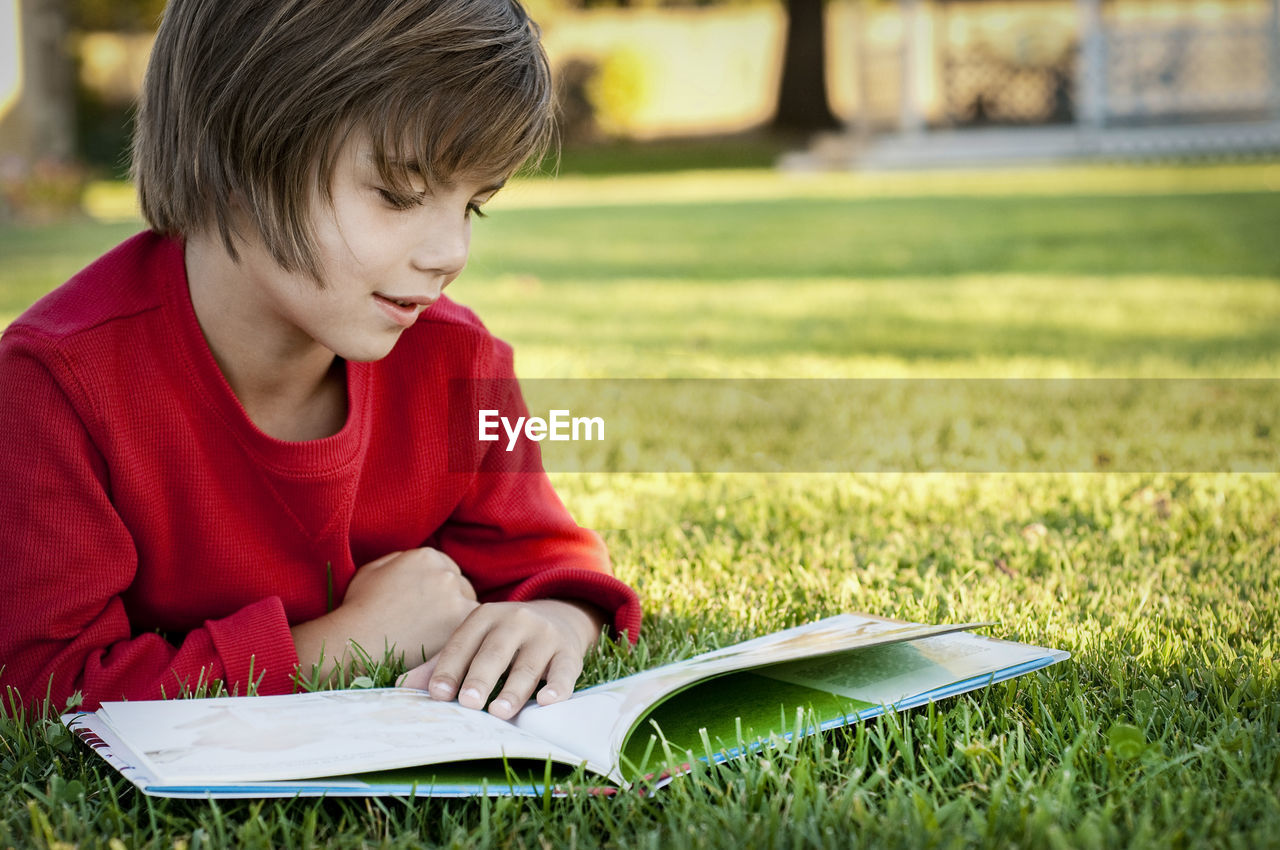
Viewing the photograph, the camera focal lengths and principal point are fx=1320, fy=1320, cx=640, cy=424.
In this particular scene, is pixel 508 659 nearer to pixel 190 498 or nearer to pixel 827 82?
pixel 190 498

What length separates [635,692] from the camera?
4.72 ft

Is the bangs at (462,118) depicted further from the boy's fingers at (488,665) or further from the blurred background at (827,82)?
the blurred background at (827,82)

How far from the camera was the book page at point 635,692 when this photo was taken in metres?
1.36

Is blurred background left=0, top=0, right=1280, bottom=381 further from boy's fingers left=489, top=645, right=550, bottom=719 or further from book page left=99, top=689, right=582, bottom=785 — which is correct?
book page left=99, top=689, right=582, bottom=785

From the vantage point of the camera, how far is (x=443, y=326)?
6.19ft

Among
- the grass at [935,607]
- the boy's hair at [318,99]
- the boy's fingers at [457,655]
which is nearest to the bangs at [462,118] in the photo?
the boy's hair at [318,99]

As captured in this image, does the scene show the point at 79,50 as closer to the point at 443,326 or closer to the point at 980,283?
the point at 980,283

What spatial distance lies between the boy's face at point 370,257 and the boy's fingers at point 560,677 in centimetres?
43

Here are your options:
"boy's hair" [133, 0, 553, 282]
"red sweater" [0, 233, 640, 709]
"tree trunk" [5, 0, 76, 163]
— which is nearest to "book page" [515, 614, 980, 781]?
"red sweater" [0, 233, 640, 709]

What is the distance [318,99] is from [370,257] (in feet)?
0.63

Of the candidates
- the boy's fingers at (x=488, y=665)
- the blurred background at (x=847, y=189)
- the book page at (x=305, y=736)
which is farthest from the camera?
the blurred background at (x=847, y=189)

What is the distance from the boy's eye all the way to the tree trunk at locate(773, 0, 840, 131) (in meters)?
23.0

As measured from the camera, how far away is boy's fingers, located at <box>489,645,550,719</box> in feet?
4.78

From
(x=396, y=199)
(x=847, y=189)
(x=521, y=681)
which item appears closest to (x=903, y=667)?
(x=521, y=681)
